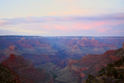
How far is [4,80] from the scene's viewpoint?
24.1 m

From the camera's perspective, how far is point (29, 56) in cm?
12200

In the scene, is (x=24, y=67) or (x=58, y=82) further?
(x=58, y=82)

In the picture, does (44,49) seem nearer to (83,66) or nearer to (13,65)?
(83,66)

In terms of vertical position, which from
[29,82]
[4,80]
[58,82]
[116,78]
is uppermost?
[116,78]

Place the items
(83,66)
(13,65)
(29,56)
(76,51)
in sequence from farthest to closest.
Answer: (76,51), (29,56), (83,66), (13,65)

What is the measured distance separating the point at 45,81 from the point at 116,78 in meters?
39.7

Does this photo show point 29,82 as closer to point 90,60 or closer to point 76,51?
point 90,60

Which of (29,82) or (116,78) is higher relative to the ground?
(116,78)

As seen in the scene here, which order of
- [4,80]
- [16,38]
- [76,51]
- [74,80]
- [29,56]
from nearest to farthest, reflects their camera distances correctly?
[4,80] < [74,80] < [29,56] < [76,51] < [16,38]

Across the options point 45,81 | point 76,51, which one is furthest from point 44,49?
point 45,81

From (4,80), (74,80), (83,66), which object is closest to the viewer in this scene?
(4,80)

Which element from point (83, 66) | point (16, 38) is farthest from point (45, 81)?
point (16, 38)

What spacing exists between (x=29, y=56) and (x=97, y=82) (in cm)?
10724

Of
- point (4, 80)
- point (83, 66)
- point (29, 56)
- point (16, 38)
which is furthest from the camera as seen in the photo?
point (16, 38)
